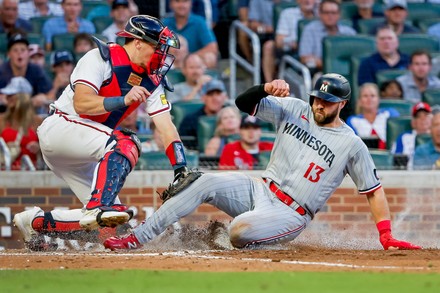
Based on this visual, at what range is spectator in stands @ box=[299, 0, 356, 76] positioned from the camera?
12008 mm

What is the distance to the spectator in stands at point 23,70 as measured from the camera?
10.8 meters

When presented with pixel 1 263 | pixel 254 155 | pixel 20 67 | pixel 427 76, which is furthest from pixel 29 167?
pixel 427 76

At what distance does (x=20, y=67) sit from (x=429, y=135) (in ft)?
14.6

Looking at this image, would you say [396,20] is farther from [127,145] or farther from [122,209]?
[122,209]

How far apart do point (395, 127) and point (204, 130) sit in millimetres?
2024

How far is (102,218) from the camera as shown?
6.55 metres

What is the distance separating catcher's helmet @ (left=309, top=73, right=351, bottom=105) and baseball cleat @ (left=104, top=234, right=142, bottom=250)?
5.48ft

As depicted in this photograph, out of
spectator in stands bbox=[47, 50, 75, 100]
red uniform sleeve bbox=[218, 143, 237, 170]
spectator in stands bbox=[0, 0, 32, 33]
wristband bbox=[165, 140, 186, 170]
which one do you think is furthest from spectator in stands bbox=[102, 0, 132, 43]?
wristband bbox=[165, 140, 186, 170]

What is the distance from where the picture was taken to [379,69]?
11.6m

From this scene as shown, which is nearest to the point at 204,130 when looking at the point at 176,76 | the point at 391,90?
the point at 176,76

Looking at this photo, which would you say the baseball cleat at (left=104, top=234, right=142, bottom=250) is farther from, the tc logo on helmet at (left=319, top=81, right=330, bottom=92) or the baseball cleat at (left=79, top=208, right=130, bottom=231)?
the tc logo on helmet at (left=319, top=81, right=330, bottom=92)

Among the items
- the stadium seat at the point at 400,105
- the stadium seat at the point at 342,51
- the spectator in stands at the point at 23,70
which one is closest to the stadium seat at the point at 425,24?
the stadium seat at the point at 342,51

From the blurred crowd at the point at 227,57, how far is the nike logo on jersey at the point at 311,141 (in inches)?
95.8

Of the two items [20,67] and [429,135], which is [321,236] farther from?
[20,67]
